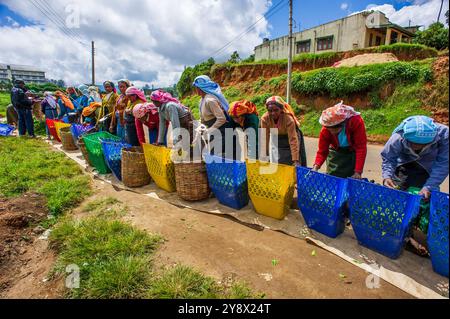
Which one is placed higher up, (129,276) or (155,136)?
(155,136)

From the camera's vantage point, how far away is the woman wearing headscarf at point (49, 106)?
874cm

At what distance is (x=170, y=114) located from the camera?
3.58 metres

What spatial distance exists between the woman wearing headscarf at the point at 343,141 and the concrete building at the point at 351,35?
85.1ft

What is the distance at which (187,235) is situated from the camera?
108 inches

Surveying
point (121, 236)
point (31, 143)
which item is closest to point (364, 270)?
point (121, 236)

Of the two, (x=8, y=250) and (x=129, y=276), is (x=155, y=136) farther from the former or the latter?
(x=129, y=276)

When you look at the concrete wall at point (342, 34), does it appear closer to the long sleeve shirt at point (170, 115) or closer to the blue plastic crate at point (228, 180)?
the long sleeve shirt at point (170, 115)

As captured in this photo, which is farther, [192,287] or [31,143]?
[31,143]

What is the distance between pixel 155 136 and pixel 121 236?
2.01 m

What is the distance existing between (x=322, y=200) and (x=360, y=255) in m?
0.55

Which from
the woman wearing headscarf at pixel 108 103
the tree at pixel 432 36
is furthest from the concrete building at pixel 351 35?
the woman wearing headscarf at pixel 108 103

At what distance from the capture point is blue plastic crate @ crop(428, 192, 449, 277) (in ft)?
5.82

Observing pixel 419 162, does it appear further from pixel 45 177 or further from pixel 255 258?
pixel 45 177

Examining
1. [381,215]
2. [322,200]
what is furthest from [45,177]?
[381,215]
